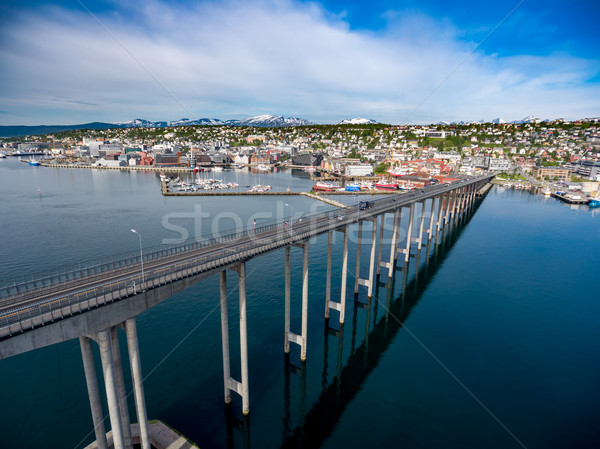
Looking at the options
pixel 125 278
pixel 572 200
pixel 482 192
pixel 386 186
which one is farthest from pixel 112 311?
pixel 572 200

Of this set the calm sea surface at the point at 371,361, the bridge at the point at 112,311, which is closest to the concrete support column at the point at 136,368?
the bridge at the point at 112,311

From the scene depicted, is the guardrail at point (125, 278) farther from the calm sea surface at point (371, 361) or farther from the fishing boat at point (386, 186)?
the fishing boat at point (386, 186)

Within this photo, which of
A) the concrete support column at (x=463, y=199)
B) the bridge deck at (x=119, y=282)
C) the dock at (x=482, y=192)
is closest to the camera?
the bridge deck at (x=119, y=282)

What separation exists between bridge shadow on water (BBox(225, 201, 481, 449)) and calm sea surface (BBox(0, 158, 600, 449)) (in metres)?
0.16

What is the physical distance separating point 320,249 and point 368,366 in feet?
122

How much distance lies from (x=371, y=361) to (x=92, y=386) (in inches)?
1197

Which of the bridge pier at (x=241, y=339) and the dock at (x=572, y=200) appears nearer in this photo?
the bridge pier at (x=241, y=339)

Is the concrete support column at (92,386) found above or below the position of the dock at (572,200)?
above

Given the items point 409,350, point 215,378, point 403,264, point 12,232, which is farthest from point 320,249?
point 12,232

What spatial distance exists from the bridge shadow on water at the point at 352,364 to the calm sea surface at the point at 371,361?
6.3 inches

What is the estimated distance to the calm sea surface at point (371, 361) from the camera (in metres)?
28.7

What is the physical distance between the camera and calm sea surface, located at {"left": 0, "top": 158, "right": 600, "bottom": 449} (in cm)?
2873

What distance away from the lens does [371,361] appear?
3925cm

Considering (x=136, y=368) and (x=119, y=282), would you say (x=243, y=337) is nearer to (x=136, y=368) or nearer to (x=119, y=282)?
(x=136, y=368)
